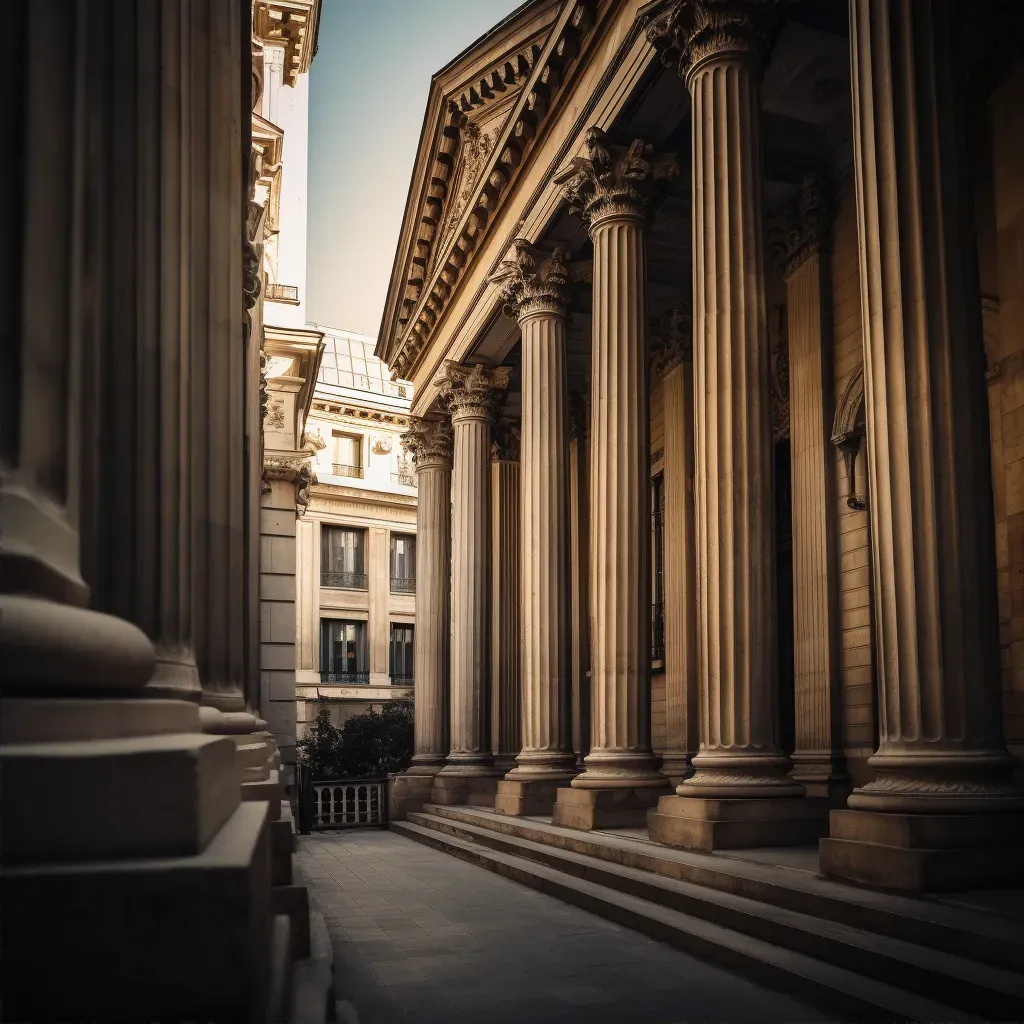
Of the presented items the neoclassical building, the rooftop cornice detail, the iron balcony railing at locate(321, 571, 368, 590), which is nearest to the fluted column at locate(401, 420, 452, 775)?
the neoclassical building

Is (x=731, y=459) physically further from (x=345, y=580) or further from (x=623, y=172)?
(x=345, y=580)

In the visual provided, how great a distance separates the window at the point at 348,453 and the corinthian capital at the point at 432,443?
77.7 ft

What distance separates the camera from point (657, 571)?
80.1ft

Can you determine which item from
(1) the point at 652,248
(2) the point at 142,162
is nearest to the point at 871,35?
(2) the point at 142,162

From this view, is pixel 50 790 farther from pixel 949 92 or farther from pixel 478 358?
pixel 478 358

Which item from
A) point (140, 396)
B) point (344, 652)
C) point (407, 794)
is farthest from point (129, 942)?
point (344, 652)

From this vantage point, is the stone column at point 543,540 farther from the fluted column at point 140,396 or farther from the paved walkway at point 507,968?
the fluted column at point 140,396

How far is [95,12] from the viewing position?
148 inches

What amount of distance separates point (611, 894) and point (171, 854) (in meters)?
8.91

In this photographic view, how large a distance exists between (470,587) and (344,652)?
27009 millimetres

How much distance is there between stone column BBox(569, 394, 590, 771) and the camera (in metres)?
26.0

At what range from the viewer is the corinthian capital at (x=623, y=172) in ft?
50.9

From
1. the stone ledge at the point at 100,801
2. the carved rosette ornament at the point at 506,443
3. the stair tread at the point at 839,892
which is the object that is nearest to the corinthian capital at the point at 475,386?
the carved rosette ornament at the point at 506,443

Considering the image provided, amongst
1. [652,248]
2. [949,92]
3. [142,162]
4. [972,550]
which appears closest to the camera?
[142,162]
